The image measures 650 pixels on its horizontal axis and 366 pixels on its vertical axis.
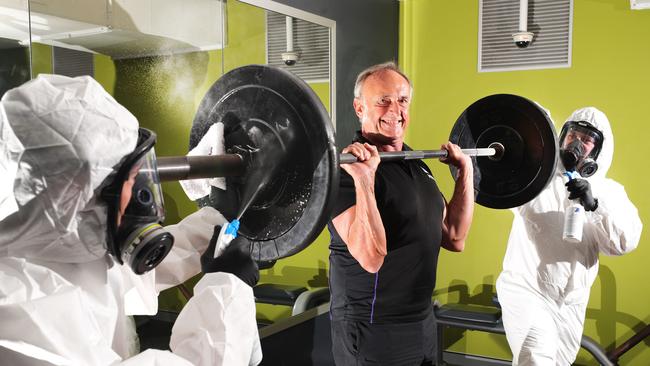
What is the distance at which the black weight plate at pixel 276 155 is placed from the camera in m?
1.28

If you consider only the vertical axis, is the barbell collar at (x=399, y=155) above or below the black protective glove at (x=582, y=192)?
above

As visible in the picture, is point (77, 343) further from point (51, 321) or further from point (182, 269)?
point (182, 269)

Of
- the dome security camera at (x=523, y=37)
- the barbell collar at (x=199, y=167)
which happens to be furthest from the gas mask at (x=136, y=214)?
the dome security camera at (x=523, y=37)

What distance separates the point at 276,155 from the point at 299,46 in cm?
203

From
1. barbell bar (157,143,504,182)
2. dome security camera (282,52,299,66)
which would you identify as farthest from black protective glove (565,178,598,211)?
barbell bar (157,143,504,182)

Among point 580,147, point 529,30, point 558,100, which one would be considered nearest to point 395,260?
point 580,147

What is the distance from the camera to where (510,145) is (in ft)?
7.89

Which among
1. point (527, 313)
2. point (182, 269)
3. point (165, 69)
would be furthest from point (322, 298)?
point (182, 269)

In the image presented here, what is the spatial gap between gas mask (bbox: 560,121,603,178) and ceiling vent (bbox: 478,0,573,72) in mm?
926

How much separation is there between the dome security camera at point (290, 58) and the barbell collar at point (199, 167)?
189cm

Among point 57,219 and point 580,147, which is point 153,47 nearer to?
point 57,219

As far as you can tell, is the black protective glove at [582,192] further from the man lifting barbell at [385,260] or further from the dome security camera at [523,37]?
the dome security camera at [523,37]

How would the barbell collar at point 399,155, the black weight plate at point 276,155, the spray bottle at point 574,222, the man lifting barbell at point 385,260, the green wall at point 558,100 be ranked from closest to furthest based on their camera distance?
1. the black weight plate at point 276,155
2. the barbell collar at point 399,155
3. the man lifting barbell at point 385,260
4. the spray bottle at point 574,222
5. the green wall at point 558,100

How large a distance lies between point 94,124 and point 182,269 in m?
0.59
